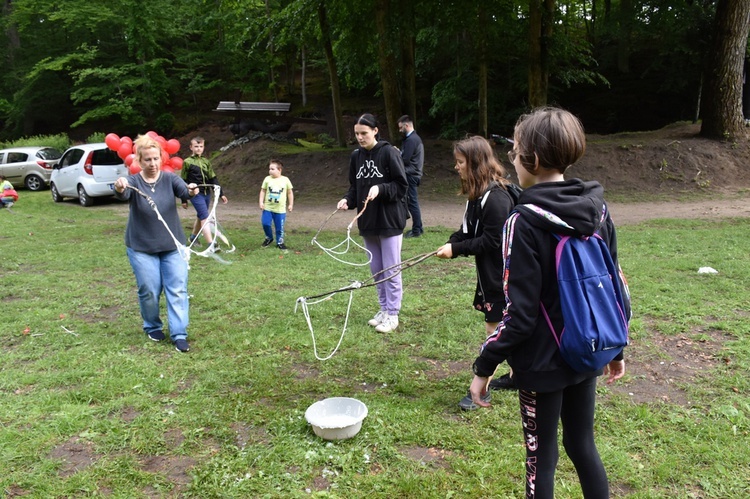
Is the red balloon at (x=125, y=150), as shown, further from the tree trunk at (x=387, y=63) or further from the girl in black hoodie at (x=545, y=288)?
the tree trunk at (x=387, y=63)

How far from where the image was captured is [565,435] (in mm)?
2258

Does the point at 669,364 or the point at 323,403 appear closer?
the point at 323,403

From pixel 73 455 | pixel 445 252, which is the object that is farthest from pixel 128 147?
pixel 445 252

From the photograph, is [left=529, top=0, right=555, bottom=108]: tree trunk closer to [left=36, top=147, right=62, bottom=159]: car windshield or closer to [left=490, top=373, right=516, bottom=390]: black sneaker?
[left=490, top=373, right=516, bottom=390]: black sneaker

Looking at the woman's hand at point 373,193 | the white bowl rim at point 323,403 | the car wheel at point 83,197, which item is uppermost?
the woman's hand at point 373,193

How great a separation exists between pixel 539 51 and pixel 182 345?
40.9 feet

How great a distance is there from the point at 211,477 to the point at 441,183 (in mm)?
12588

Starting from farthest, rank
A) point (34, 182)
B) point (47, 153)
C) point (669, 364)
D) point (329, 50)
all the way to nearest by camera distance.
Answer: point (47, 153) < point (34, 182) < point (329, 50) < point (669, 364)

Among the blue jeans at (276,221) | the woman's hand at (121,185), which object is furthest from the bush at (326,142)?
the woman's hand at (121,185)

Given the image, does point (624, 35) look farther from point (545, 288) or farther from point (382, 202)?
point (545, 288)

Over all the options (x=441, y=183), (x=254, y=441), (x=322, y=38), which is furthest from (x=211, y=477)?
(x=322, y=38)

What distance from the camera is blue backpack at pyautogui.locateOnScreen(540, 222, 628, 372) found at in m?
1.95

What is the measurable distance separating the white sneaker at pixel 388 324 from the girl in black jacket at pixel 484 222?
57.1 inches

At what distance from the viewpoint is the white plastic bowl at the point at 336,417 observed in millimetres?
3268
